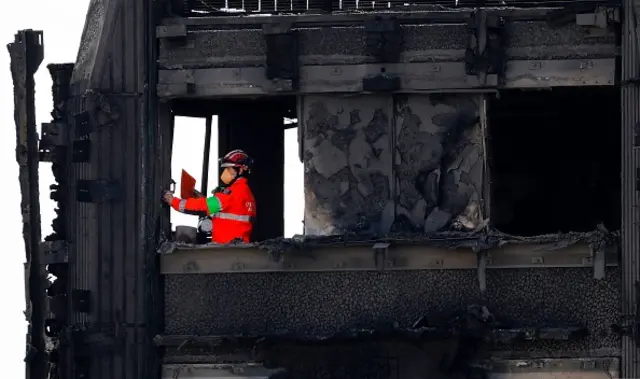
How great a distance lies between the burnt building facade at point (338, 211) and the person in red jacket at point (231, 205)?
0.51 meters

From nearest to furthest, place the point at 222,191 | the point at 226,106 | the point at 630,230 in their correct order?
the point at 630,230 < the point at 222,191 < the point at 226,106

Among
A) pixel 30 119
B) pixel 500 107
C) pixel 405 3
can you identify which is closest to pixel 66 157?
pixel 30 119

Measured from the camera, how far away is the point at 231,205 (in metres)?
20.6

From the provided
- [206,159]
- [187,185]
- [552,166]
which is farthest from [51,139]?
[552,166]

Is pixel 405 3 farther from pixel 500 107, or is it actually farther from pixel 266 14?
pixel 500 107

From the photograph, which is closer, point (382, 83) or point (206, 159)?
point (382, 83)

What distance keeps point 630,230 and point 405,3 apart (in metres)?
3.25

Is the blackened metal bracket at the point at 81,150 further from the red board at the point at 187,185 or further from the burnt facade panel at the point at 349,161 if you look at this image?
the burnt facade panel at the point at 349,161

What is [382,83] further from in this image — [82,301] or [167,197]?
[82,301]

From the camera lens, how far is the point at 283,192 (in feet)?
77.9

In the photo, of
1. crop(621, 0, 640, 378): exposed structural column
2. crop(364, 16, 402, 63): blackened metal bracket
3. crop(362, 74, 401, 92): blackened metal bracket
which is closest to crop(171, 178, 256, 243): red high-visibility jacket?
crop(362, 74, 401, 92): blackened metal bracket

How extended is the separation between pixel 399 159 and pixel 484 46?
141 centimetres

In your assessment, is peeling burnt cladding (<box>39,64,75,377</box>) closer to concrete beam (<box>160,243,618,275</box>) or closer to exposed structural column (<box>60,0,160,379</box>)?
exposed structural column (<box>60,0,160,379</box>)

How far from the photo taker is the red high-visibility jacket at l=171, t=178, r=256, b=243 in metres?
20.5
